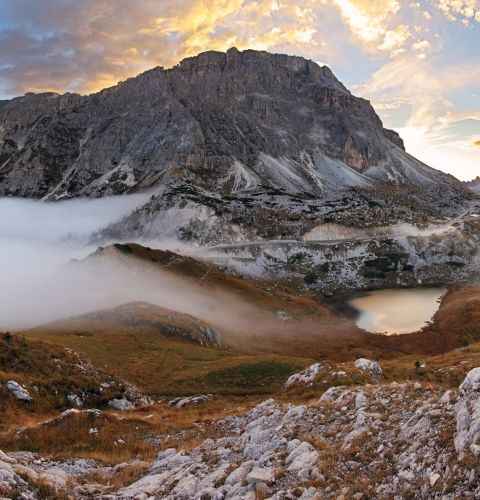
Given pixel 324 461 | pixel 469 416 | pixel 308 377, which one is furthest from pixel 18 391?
pixel 469 416

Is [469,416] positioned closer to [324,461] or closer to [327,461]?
[327,461]

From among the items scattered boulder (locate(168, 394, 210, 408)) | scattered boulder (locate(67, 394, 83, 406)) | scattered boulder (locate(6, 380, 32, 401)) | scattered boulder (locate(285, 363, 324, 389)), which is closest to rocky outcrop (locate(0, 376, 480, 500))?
scattered boulder (locate(6, 380, 32, 401))

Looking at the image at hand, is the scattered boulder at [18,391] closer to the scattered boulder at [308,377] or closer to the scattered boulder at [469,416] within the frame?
the scattered boulder at [308,377]

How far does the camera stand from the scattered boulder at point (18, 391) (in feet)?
123

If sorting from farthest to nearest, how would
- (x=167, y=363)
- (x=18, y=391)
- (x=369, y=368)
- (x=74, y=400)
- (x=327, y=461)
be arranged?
(x=167, y=363) < (x=369, y=368) < (x=74, y=400) < (x=18, y=391) < (x=327, y=461)

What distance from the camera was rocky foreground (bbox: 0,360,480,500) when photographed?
14.8 meters

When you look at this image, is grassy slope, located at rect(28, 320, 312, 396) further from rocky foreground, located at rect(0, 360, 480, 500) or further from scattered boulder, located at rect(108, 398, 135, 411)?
rocky foreground, located at rect(0, 360, 480, 500)

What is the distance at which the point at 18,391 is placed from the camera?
37781 mm

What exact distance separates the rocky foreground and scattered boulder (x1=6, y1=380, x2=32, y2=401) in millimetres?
13909

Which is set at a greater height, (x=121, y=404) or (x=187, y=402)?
(x=121, y=404)

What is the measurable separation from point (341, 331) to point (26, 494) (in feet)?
414

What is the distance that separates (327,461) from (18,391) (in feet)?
94.8

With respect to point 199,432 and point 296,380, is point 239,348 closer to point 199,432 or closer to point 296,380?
point 296,380

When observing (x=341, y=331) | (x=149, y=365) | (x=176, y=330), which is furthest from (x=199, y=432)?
(x=341, y=331)
